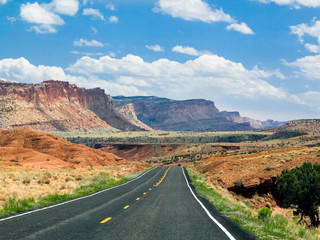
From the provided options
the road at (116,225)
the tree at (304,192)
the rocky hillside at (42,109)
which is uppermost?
the rocky hillside at (42,109)

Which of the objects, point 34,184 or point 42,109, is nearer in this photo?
point 34,184

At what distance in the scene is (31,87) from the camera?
173125 millimetres

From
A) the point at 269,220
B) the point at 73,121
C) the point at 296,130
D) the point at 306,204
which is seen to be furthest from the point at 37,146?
the point at 73,121

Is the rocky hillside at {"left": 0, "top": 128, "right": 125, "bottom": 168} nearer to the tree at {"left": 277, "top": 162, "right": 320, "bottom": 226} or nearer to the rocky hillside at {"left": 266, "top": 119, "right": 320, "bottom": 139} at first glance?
the tree at {"left": 277, "top": 162, "right": 320, "bottom": 226}

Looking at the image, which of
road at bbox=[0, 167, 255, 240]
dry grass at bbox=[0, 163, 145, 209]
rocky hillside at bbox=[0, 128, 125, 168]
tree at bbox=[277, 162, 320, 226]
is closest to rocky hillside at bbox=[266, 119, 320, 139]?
rocky hillside at bbox=[0, 128, 125, 168]

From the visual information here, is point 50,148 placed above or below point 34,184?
above

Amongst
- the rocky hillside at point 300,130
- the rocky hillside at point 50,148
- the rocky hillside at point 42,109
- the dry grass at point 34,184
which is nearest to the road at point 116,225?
the dry grass at point 34,184

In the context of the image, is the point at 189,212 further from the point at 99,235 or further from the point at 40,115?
the point at 40,115

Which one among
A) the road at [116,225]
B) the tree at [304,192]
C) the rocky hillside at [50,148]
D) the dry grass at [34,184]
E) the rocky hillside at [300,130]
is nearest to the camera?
the road at [116,225]

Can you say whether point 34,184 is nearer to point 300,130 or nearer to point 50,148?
point 50,148

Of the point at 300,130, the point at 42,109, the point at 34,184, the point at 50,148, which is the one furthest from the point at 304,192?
the point at 42,109

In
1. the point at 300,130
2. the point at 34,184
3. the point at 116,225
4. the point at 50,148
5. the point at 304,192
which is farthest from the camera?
the point at 300,130

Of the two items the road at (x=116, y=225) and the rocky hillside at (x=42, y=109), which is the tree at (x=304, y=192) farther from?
the rocky hillside at (x=42, y=109)

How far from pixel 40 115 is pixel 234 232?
553 ft
